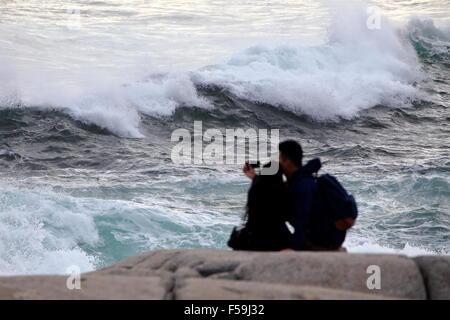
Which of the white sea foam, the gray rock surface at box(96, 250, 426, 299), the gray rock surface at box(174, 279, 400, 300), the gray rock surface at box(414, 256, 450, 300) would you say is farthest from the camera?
the white sea foam

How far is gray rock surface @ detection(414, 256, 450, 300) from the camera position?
5.19 metres


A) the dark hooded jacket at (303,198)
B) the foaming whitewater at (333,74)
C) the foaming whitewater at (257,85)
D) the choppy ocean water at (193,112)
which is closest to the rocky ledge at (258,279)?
the dark hooded jacket at (303,198)

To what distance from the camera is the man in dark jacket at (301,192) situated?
558 cm

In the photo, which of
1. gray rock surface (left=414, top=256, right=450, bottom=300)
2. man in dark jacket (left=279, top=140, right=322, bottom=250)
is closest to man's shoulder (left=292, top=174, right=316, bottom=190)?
man in dark jacket (left=279, top=140, right=322, bottom=250)

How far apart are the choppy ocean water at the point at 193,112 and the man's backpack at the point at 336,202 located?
453 cm

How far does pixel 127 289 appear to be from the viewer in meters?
4.78

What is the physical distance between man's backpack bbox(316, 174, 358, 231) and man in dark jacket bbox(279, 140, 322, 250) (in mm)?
63

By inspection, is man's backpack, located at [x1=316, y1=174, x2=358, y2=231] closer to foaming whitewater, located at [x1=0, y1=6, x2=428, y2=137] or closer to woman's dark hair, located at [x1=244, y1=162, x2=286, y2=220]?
woman's dark hair, located at [x1=244, y1=162, x2=286, y2=220]

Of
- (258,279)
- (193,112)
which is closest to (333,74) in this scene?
(193,112)

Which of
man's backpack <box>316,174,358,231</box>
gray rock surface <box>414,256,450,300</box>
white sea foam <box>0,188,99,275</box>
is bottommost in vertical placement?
white sea foam <box>0,188,99,275</box>

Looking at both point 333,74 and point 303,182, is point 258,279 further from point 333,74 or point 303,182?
point 333,74

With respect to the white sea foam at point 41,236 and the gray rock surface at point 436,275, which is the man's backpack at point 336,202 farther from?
the white sea foam at point 41,236

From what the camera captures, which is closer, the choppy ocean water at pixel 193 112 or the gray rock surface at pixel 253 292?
the gray rock surface at pixel 253 292
